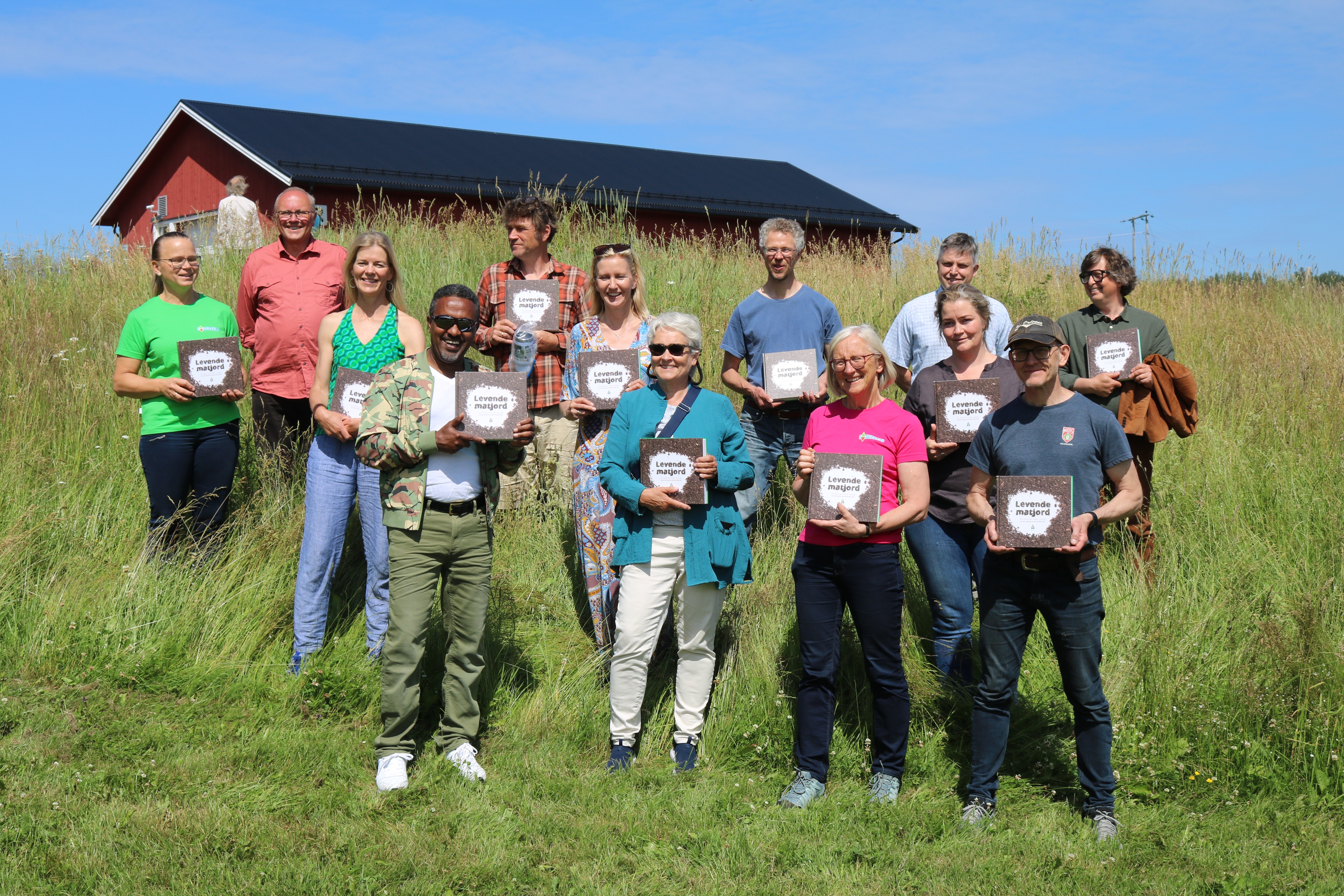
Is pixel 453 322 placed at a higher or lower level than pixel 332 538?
higher

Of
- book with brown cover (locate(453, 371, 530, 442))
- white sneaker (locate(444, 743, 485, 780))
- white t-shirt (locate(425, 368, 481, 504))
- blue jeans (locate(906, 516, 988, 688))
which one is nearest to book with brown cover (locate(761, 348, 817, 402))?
blue jeans (locate(906, 516, 988, 688))

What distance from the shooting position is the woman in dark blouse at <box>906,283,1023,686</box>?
190 inches

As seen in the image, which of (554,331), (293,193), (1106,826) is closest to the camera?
(1106,826)

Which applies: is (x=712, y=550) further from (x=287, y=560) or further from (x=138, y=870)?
(x=287, y=560)

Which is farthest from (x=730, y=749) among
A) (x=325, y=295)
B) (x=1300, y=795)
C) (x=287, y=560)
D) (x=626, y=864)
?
(x=325, y=295)

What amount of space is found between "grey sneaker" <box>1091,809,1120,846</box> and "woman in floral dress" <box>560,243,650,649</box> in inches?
102

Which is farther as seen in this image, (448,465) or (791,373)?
(791,373)

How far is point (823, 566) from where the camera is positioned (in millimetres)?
4426

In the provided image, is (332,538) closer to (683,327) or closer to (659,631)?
(659,631)

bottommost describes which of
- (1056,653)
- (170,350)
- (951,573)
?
(1056,653)

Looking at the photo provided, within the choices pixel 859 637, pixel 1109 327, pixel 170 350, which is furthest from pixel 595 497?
pixel 1109 327

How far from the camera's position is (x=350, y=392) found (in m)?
5.10

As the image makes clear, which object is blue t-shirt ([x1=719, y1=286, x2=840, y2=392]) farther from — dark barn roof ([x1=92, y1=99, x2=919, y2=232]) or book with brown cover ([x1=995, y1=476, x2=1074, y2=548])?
dark barn roof ([x1=92, y1=99, x2=919, y2=232])

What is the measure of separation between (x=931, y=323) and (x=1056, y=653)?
7.04 ft
